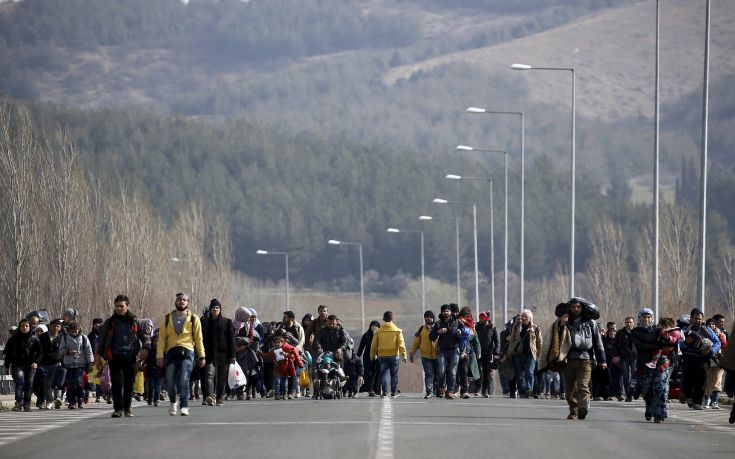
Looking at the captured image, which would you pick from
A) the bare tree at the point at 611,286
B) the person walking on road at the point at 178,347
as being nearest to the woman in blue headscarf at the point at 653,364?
the person walking on road at the point at 178,347

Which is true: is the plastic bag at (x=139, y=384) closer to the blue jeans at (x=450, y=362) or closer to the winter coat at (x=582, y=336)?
the blue jeans at (x=450, y=362)

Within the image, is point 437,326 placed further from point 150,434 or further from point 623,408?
point 150,434

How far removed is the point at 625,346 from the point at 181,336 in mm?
11538

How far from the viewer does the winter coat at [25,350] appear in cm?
2956

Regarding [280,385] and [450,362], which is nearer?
[280,385]

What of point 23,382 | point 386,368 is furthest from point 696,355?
point 23,382

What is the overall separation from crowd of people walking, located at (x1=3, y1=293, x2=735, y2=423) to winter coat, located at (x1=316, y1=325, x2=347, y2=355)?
0.02 meters

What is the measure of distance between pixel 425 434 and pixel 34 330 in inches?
411

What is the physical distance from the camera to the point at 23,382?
29.9 meters

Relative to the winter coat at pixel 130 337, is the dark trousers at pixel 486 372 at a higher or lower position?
lower

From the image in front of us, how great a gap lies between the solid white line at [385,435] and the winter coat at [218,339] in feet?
8.61

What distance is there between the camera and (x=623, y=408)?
30766 millimetres

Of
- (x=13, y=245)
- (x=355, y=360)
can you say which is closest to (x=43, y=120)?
(x=13, y=245)

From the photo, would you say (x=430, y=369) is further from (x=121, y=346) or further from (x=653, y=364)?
(x=121, y=346)
